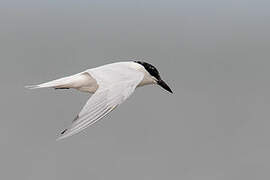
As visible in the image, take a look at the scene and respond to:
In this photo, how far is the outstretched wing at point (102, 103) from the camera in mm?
5875

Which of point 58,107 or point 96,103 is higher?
point 96,103

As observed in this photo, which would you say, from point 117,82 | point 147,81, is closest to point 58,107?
point 147,81

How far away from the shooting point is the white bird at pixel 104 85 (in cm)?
596

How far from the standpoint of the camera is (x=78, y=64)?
26.1m

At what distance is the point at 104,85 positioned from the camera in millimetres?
6648

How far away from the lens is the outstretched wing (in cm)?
588

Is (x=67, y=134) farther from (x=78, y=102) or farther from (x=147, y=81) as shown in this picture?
(x=78, y=102)

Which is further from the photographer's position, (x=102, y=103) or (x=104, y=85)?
(x=104, y=85)

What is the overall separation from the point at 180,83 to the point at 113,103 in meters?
19.5

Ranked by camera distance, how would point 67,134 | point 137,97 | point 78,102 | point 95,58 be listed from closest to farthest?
point 67,134, point 78,102, point 137,97, point 95,58

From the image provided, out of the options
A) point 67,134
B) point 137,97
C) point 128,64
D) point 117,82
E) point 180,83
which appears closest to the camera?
point 67,134

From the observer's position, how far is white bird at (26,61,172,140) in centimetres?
596

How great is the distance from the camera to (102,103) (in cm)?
621

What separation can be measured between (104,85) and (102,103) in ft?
1.47
